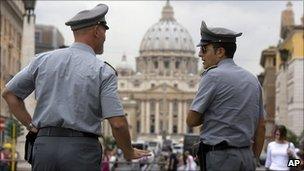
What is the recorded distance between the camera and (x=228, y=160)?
6859 millimetres

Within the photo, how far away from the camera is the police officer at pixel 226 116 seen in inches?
271

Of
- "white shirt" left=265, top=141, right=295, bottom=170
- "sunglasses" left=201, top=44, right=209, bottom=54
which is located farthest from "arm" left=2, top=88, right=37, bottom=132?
"white shirt" left=265, top=141, right=295, bottom=170

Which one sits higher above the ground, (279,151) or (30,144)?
(30,144)

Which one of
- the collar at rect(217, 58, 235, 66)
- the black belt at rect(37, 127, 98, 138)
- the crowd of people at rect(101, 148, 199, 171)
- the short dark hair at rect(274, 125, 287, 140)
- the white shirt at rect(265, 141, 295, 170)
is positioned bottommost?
the crowd of people at rect(101, 148, 199, 171)

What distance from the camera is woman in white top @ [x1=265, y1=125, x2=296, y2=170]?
39.7 ft

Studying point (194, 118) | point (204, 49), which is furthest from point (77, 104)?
point (204, 49)

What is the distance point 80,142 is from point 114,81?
1.45 ft

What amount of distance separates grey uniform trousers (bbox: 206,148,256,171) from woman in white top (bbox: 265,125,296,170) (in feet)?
16.5

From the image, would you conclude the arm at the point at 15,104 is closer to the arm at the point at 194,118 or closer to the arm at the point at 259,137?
the arm at the point at 194,118

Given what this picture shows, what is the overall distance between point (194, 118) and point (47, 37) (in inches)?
4068

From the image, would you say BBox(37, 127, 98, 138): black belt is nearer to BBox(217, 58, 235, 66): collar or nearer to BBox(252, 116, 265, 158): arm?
BBox(217, 58, 235, 66): collar

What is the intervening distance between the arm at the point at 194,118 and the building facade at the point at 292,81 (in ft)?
203

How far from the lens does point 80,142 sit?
630 centimetres

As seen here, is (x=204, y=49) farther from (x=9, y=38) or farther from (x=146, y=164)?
(x=9, y=38)
